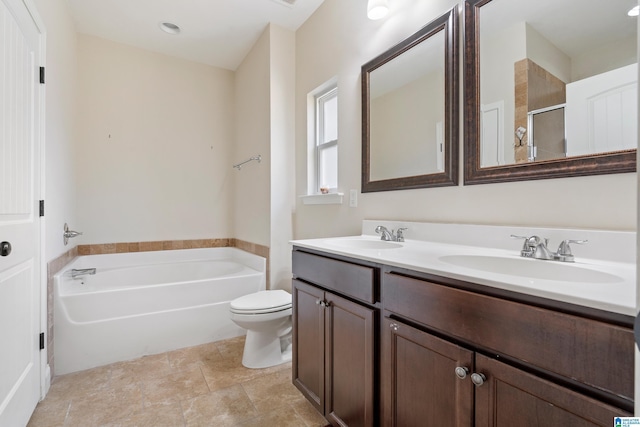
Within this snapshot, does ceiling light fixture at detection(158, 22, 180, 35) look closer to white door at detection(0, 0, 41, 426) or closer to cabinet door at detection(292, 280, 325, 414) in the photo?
white door at detection(0, 0, 41, 426)

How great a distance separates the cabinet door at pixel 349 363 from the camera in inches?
42.7

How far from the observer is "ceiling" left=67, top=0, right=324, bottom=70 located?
235cm

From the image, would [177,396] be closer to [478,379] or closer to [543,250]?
[478,379]

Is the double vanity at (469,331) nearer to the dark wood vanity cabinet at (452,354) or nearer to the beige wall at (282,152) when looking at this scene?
the dark wood vanity cabinet at (452,354)

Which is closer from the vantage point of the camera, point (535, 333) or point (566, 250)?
point (535, 333)

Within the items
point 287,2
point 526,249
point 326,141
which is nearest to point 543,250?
point 526,249

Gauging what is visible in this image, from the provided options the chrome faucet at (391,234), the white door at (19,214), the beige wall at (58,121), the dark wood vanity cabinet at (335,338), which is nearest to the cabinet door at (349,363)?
the dark wood vanity cabinet at (335,338)

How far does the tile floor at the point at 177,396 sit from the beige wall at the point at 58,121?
0.83m

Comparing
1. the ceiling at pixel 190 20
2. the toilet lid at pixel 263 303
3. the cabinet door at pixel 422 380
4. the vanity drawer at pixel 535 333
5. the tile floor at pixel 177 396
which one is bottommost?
the tile floor at pixel 177 396

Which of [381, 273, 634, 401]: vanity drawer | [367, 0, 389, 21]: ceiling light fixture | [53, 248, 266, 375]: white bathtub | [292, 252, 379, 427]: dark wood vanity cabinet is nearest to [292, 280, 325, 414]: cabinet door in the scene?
[292, 252, 379, 427]: dark wood vanity cabinet

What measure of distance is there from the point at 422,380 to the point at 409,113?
4.26ft

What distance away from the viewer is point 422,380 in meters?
0.89

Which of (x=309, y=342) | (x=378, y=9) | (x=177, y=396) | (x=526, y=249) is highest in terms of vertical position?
(x=378, y=9)

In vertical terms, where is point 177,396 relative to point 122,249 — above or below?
below
